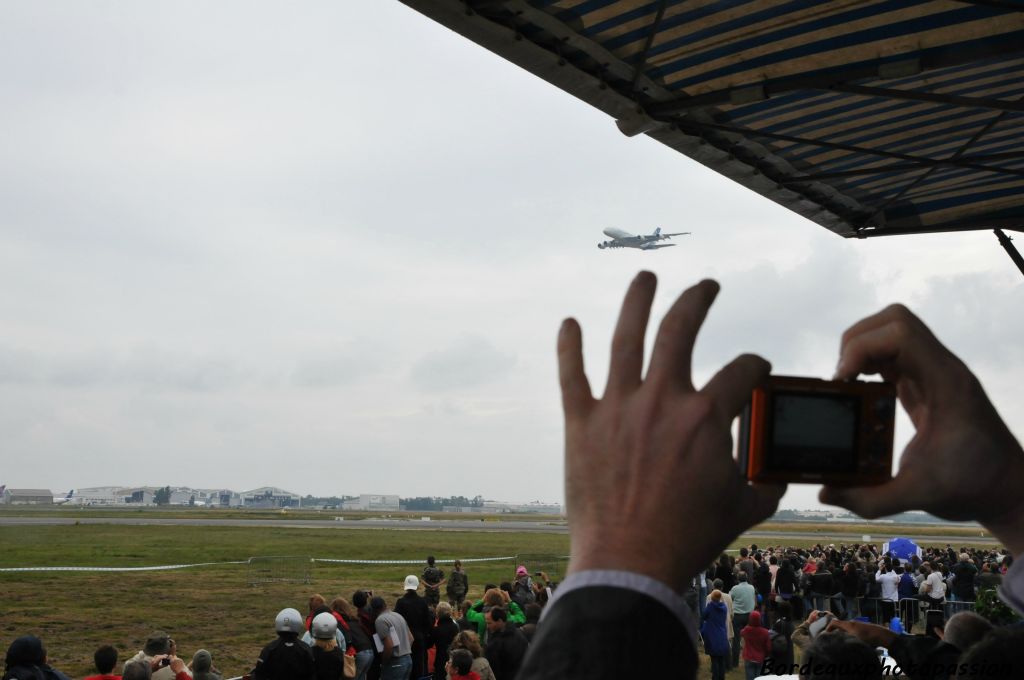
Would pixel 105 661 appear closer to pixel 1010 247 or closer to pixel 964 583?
pixel 1010 247

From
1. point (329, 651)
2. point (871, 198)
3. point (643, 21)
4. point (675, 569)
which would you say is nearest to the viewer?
point (675, 569)

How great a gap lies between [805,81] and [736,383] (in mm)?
4445

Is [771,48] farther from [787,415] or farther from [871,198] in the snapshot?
[787,415]

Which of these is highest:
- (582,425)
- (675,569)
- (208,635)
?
(582,425)

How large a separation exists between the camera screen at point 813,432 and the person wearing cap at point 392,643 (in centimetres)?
991

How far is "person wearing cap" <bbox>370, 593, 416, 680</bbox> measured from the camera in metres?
10.4

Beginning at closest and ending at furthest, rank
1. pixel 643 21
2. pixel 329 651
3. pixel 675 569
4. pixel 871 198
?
pixel 675 569 → pixel 643 21 → pixel 871 198 → pixel 329 651

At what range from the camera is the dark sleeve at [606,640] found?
813 millimetres

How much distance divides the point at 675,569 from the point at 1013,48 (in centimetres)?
461

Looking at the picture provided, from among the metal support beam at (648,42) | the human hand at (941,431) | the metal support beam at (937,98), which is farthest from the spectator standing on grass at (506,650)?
the human hand at (941,431)

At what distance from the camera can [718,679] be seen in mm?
12625

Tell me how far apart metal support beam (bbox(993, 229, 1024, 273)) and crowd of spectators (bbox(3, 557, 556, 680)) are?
446 centimetres

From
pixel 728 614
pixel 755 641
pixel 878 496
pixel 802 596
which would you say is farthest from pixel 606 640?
pixel 802 596

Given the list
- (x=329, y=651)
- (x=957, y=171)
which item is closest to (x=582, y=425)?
(x=957, y=171)
